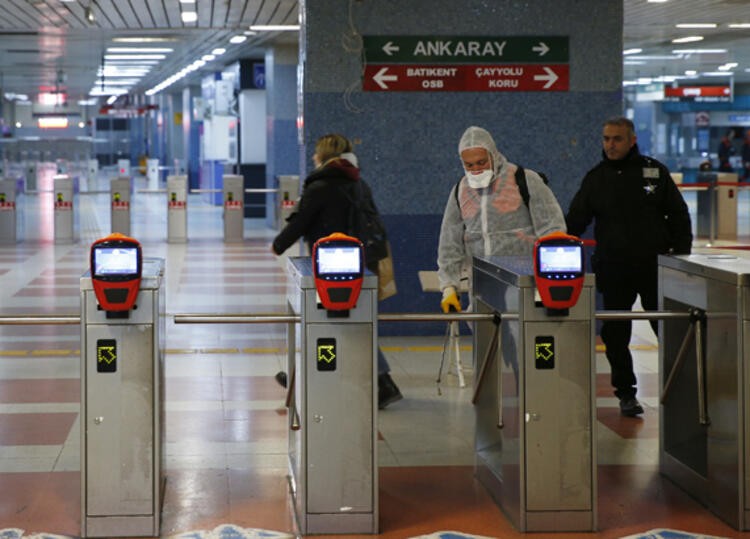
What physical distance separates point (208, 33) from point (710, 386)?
14.0 meters

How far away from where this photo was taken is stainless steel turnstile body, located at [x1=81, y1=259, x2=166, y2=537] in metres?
4.80

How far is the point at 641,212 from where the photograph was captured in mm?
6809

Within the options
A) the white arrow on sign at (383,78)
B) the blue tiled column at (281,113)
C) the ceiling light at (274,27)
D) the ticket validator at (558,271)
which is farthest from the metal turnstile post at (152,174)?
the ticket validator at (558,271)

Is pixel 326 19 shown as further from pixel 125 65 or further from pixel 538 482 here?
pixel 125 65

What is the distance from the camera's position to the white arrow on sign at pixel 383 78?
9562 millimetres

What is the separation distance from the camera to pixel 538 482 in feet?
16.3

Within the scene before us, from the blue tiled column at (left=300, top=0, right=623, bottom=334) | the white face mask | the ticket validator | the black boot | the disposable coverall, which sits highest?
the blue tiled column at (left=300, top=0, right=623, bottom=334)

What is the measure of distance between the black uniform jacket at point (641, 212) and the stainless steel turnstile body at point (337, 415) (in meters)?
2.41

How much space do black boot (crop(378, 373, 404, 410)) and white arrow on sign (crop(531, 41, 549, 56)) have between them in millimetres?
3516

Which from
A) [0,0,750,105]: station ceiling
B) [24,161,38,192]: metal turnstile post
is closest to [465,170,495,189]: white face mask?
[0,0,750,105]: station ceiling

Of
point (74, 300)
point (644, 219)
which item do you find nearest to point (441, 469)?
point (644, 219)

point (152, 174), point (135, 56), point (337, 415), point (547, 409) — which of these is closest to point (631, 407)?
point (547, 409)

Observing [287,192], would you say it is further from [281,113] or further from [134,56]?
[134,56]

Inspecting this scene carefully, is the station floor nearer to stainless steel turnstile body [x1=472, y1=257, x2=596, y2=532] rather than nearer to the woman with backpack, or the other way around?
stainless steel turnstile body [x1=472, y1=257, x2=596, y2=532]
